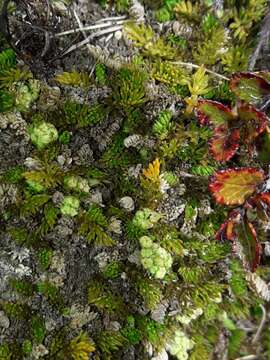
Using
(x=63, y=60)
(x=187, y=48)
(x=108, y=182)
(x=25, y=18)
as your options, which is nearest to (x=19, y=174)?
(x=108, y=182)

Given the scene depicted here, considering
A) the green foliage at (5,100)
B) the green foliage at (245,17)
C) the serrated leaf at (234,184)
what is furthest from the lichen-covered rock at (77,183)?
the green foliage at (245,17)

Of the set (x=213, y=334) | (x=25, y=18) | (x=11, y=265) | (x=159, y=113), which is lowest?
(x=213, y=334)

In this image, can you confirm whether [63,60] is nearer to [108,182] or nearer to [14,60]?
[14,60]

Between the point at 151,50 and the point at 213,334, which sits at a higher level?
the point at 151,50

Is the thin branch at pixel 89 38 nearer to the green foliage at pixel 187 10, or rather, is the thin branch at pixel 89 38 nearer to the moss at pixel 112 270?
the green foliage at pixel 187 10

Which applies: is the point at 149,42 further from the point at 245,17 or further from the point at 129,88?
the point at 245,17

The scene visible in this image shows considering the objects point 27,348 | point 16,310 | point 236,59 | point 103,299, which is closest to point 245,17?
point 236,59

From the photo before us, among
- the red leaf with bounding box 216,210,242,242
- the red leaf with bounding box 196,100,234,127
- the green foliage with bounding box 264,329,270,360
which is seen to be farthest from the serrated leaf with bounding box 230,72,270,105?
the green foliage with bounding box 264,329,270,360
